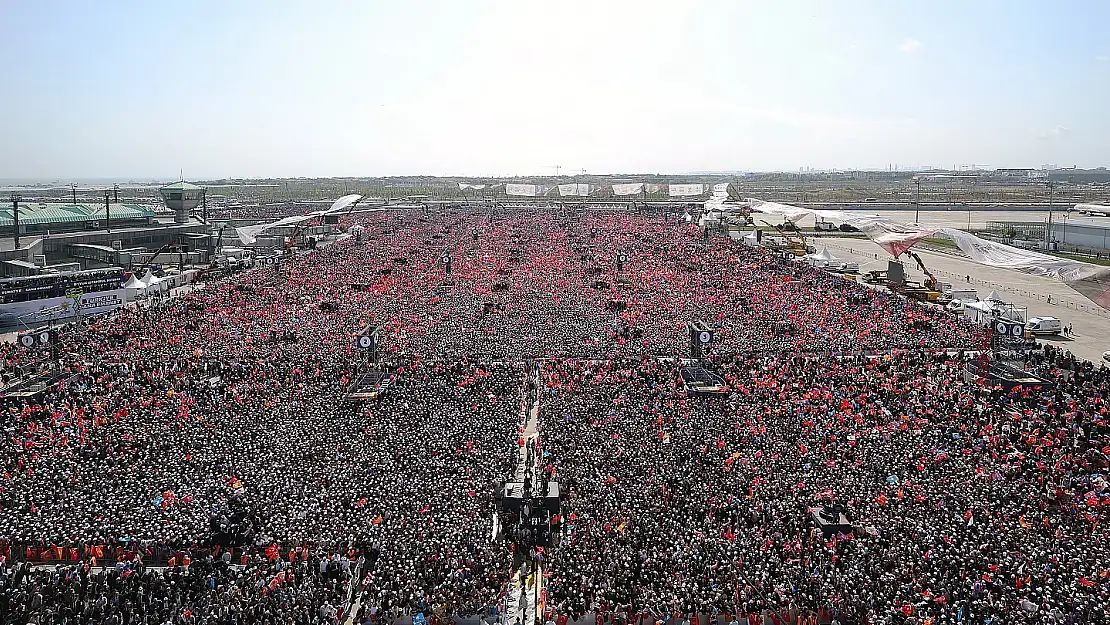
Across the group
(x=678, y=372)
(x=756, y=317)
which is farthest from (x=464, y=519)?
(x=756, y=317)

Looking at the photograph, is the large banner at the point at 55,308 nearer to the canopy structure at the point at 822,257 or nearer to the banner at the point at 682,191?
the canopy structure at the point at 822,257

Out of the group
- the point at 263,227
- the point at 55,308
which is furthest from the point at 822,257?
the point at 263,227

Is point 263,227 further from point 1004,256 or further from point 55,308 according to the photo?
point 1004,256

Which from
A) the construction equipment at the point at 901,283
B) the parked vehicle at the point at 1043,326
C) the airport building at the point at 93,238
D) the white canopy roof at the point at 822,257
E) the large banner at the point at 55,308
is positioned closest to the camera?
the parked vehicle at the point at 1043,326

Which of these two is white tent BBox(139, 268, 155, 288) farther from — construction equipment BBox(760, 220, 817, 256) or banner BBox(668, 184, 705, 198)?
banner BBox(668, 184, 705, 198)

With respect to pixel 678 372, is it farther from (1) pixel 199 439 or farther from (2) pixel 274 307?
(2) pixel 274 307

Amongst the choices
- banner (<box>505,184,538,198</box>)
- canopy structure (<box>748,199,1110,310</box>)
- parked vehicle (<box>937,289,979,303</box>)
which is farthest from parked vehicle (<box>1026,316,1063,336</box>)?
banner (<box>505,184,538,198</box>)

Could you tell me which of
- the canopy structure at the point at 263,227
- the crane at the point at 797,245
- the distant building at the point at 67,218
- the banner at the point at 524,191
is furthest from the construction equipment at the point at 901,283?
the banner at the point at 524,191
